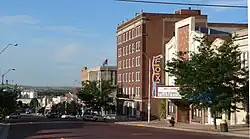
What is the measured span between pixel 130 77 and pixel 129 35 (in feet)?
26.1

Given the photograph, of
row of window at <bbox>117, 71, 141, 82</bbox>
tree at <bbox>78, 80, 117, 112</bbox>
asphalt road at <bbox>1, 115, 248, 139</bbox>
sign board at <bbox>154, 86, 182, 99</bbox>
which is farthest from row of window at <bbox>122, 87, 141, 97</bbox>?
asphalt road at <bbox>1, 115, 248, 139</bbox>

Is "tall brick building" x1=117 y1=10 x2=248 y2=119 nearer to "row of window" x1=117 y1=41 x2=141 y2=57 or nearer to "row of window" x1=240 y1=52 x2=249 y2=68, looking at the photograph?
"row of window" x1=117 y1=41 x2=141 y2=57

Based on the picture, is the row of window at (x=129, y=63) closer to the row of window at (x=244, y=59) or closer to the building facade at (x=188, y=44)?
the building facade at (x=188, y=44)

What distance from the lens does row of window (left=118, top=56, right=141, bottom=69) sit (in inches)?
3782

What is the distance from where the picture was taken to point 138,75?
3752 inches

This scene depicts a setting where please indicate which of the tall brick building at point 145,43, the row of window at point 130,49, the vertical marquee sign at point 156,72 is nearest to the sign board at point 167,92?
the vertical marquee sign at point 156,72

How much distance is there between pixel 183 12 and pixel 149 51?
1018 cm

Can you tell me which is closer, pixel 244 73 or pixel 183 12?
pixel 244 73

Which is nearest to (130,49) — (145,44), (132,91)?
(132,91)

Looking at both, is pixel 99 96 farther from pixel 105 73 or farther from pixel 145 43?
pixel 105 73

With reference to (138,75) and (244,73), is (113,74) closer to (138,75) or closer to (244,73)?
(138,75)

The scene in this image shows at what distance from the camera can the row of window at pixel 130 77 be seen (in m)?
95.9

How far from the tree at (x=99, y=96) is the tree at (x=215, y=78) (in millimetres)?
63159

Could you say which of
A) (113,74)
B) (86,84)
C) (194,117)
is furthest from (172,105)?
(113,74)
